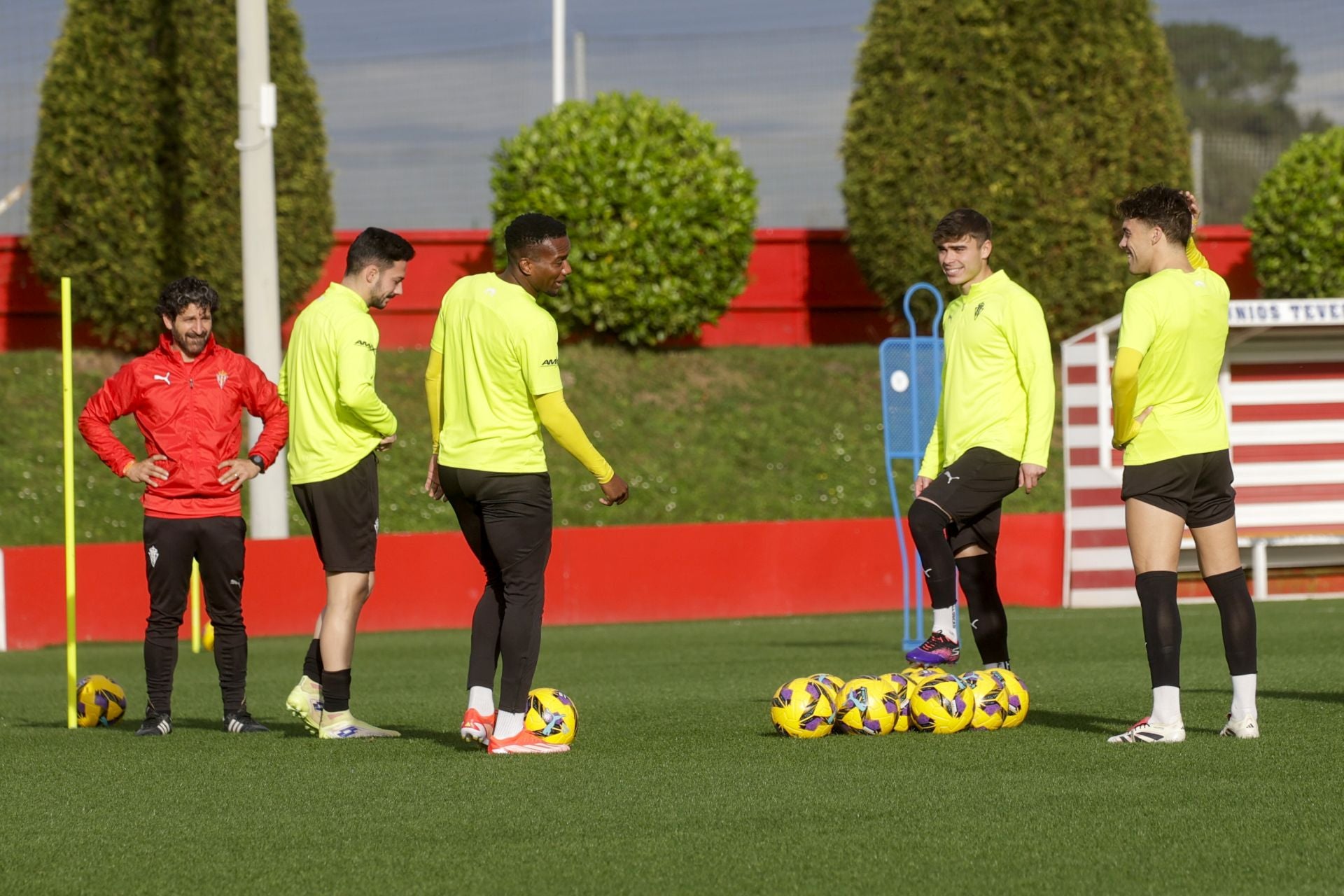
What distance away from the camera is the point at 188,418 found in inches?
296

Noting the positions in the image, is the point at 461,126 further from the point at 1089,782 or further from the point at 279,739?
the point at 1089,782

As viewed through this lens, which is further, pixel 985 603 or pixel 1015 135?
pixel 1015 135

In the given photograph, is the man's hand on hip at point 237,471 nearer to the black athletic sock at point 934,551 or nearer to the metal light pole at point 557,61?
the black athletic sock at point 934,551

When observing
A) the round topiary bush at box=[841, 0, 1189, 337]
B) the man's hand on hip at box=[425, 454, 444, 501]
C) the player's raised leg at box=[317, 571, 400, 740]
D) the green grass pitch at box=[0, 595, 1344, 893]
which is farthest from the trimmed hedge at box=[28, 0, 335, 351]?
the man's hand on hip at box=[425, 454, 444, 501]

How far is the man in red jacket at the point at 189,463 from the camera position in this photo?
24.6 ft

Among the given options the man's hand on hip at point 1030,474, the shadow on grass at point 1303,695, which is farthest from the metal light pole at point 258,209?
the shadow on grass at point 1303,695

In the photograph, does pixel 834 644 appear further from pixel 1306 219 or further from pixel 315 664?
pixel 1306 219

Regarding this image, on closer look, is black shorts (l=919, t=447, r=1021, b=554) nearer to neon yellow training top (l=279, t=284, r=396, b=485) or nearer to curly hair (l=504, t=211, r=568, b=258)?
curly hair (l=504, t=211, r=568, b=258)

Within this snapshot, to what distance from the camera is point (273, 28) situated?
60.7 feet

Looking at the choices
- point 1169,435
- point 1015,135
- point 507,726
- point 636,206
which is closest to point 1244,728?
point 1169,435

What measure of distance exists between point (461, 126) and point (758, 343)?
14.5 ft

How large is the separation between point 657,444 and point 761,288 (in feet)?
12.0

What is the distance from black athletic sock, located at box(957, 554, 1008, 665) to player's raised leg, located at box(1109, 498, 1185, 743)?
1.30 metres

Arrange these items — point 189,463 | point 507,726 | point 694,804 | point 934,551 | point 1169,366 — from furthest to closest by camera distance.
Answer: point 934,551
point 189,463
point 507,726
point 1169,366
point 694,804
